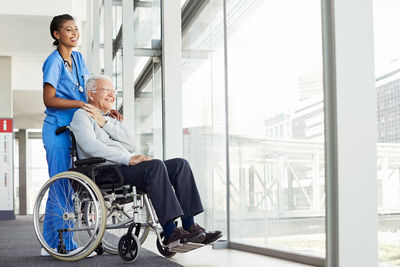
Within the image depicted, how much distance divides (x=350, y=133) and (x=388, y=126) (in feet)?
1.06

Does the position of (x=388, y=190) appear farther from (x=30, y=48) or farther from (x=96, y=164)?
(x=30, y=48)

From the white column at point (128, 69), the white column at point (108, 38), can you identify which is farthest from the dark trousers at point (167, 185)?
the white column at point (108, 38)

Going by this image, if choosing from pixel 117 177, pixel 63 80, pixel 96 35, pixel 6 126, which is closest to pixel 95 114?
pixel 63 80

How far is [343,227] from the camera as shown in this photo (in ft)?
5.45

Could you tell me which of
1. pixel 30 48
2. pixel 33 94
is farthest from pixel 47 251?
pixel 33 94

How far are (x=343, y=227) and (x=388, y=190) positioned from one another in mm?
387

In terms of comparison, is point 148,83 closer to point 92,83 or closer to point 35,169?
point 92,83

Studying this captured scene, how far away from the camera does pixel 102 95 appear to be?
2.93 metres

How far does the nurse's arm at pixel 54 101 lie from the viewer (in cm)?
284

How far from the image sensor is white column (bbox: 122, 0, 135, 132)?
16.9 ft

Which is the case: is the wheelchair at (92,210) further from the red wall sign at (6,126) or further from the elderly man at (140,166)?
the red wall sign at (6,126)

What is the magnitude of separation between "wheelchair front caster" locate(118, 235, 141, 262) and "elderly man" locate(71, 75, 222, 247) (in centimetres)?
15

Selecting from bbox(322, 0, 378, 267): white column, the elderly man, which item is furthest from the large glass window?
bbox(322, 0, 378, 267): white column

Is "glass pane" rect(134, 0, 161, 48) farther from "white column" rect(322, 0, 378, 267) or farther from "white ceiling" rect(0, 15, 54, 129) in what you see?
"white ceiling" rect(0, 15, 54, 129)
